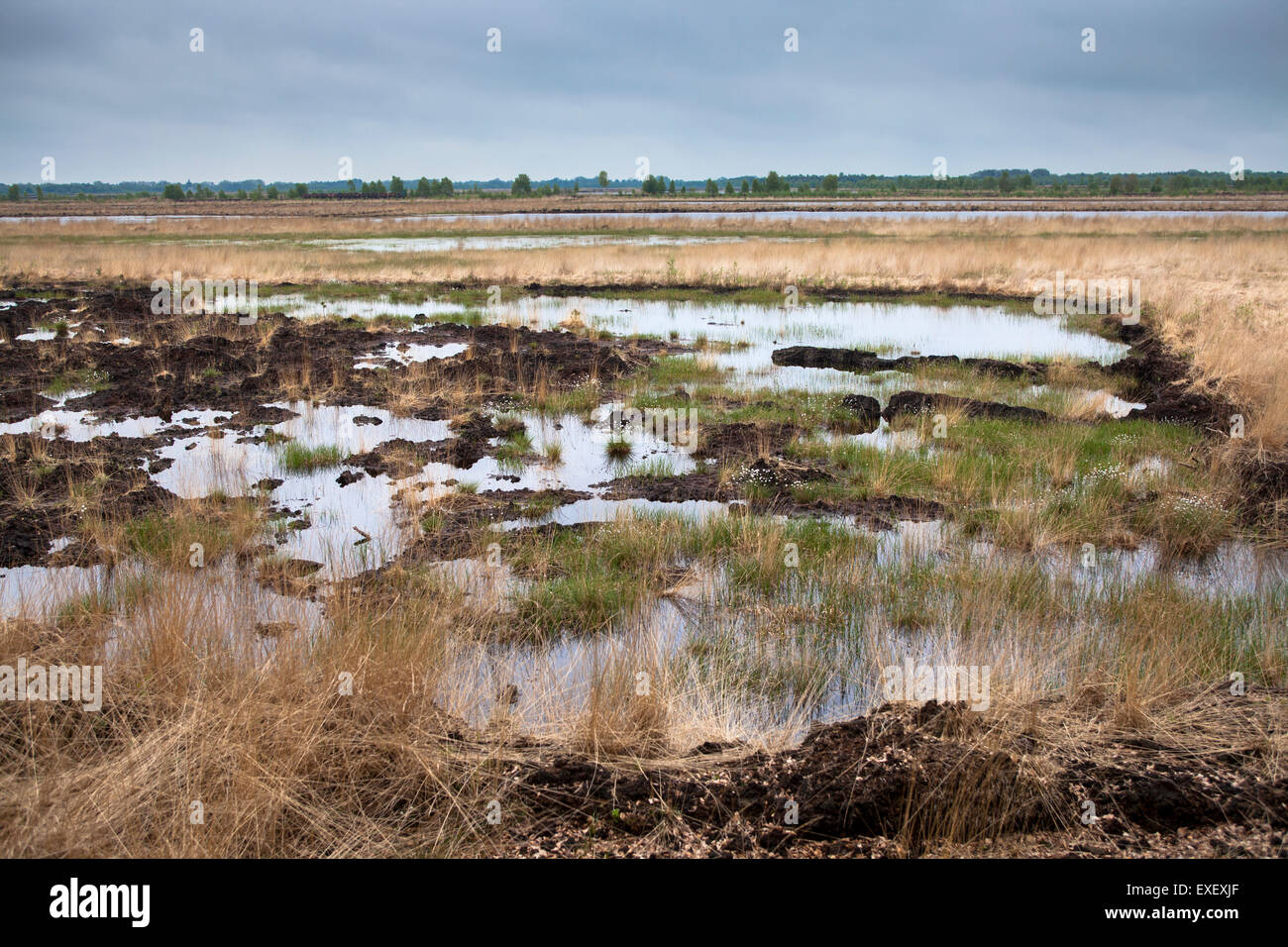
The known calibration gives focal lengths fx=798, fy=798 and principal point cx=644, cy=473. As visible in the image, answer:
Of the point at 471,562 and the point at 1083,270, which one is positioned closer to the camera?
the point at 471,562

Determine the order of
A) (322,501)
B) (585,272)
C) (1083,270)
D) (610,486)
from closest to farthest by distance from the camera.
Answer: (322,501), (610,486), (1083,270), (585,272)

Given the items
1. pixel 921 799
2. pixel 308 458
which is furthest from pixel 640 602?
pixel 308 458

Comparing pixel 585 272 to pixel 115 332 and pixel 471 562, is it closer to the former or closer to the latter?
pixel 115 332

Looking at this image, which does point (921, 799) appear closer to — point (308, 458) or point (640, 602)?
point (640, 602)

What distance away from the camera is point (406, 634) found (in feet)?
17.4

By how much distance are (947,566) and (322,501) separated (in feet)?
21.6

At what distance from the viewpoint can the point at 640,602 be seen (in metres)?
6.39

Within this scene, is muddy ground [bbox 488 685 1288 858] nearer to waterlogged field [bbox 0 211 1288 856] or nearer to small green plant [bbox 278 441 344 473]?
waterlogged field [bbox 0 211 1288 856]

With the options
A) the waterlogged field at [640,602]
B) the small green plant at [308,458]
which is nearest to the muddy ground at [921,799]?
the waterlogged field at [640,602]

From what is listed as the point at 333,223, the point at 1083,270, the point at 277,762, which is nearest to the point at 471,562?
the point at 277,762

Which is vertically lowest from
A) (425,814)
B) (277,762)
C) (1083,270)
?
(425,814)

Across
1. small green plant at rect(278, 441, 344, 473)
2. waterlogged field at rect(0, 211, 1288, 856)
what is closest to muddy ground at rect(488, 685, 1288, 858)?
waterlogged field at rect(0, 211, 1288, 856)

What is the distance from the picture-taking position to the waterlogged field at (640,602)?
13.0 feet

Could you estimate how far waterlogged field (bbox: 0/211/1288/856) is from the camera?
3947 millimetres
